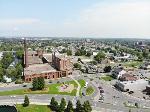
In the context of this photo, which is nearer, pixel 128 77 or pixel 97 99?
pixel 97 99

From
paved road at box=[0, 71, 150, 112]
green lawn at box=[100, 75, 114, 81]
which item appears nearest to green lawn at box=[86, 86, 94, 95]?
paved road at box=[0, 71, 150, 112]

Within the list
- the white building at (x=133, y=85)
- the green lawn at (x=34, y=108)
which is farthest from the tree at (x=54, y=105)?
the white building at (x=133, y=85)

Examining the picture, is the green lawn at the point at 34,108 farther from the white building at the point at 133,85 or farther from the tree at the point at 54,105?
the white building at the point at 133,85


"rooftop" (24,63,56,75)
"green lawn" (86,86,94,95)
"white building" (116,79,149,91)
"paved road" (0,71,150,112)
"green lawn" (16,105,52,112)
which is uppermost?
"rooftop" (24,63,56,75)

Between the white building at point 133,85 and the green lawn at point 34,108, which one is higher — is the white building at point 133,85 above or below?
above

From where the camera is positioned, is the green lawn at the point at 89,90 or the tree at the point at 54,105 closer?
the tree at the point at 54,105

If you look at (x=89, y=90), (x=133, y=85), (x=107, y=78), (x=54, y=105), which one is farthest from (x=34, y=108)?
(x=107, y=78)

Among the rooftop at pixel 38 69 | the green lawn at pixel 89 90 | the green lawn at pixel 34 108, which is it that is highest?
the rooftop at pixel 38 69

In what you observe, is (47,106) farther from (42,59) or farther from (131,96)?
(42,59)

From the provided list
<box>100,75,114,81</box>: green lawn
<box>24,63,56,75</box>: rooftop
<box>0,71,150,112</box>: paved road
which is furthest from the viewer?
<box>100,75,114,81</box>: green lawn

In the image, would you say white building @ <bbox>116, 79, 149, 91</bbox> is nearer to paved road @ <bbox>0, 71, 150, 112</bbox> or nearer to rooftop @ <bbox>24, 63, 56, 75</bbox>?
paved road @ <bbox>0, 71, 150, 112</bbox>

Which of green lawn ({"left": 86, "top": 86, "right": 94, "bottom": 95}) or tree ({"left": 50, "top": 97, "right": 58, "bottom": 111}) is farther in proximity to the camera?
green lawn ({"left": 86, "top": 86, "right": 94, "bottom": 95})

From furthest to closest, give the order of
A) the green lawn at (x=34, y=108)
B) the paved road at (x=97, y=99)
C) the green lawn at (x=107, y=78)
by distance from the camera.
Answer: the green lawn at (x=107, y=78), the paved road at (x=97, y=99), the green lawn at (x=34, y=108)

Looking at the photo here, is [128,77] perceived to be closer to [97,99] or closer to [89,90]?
[89,90]
